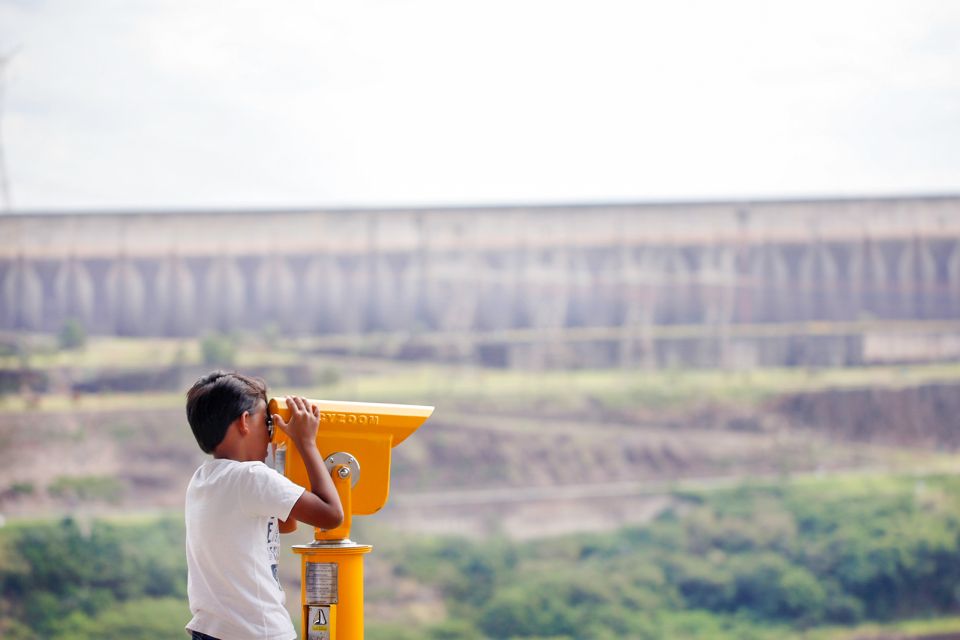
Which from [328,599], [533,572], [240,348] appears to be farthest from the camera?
[240,348]

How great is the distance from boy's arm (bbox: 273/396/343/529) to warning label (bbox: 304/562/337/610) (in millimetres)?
114

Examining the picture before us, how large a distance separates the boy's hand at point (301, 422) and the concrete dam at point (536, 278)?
8.27 m

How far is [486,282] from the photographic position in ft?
35.1

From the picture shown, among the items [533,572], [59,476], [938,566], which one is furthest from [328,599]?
[938,566]

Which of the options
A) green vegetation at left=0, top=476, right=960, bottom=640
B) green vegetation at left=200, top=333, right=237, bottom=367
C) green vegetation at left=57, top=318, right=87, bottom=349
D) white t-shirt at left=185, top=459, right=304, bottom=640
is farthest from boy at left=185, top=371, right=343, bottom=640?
green vegetation at left=57, top=318, right=87, bottom=349

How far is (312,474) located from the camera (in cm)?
232

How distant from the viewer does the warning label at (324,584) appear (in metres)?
2.41

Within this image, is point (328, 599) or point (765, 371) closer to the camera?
point (328, 599)

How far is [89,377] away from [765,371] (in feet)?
20.4

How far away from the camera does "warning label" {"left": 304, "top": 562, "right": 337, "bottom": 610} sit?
2408mm

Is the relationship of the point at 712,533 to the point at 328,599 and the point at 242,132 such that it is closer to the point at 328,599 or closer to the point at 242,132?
the point at 242,132

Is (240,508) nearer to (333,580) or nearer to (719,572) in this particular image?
(333,580)

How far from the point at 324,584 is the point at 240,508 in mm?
261

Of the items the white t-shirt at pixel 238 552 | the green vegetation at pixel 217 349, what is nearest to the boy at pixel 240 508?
the white t-shirt at pixel 238 552
